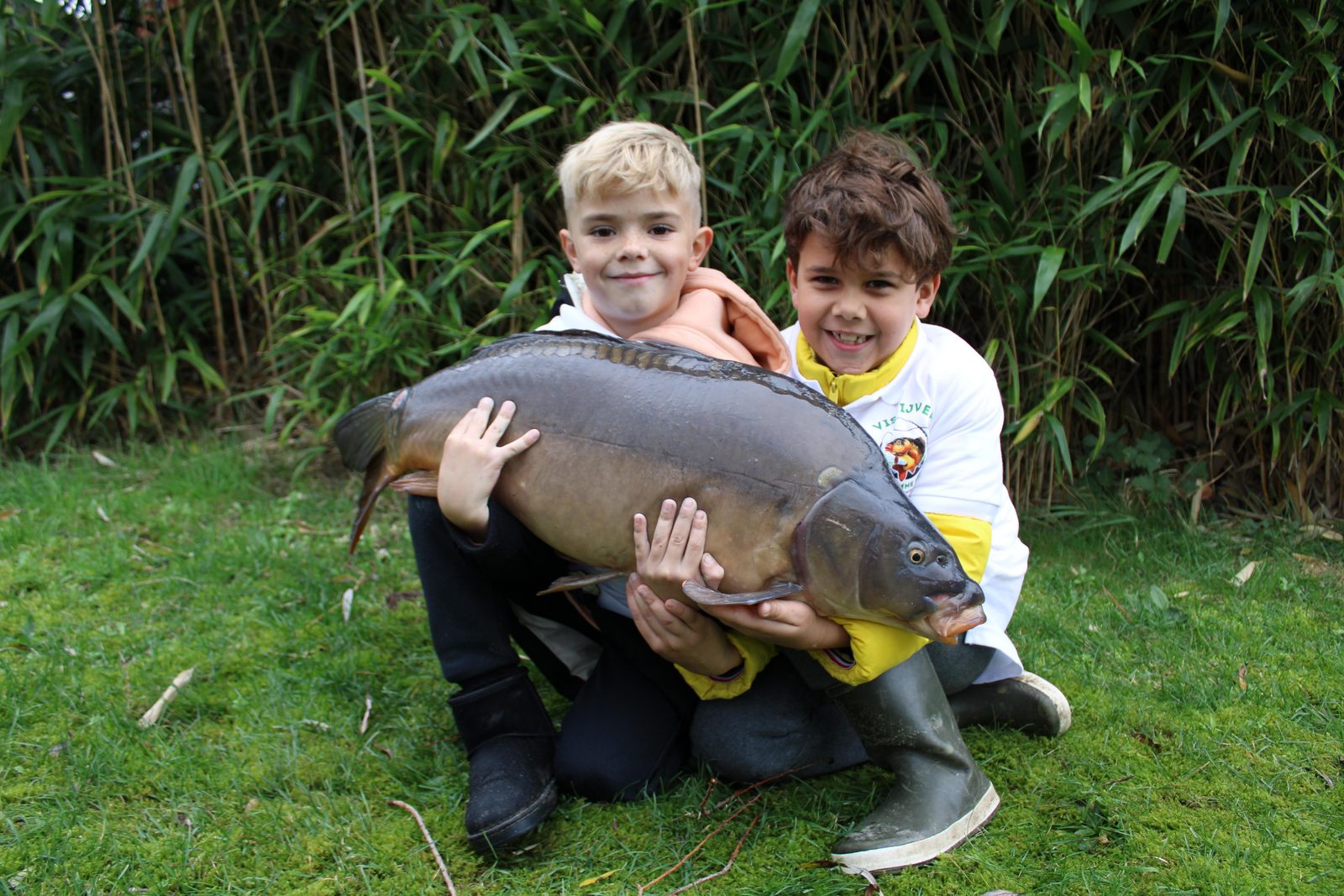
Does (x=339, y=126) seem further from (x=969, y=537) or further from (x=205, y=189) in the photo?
(x=969, y=537)

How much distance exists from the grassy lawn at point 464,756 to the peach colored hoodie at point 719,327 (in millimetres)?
992

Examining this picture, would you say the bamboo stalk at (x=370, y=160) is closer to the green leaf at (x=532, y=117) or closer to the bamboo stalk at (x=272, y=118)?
the bamboo stalk at (x=272, y=118)

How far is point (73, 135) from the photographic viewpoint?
4.98 meters

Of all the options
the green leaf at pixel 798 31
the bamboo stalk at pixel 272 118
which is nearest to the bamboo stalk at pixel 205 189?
the bamboo stalk at pixel 272 118

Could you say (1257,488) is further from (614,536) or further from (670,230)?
(614,536)

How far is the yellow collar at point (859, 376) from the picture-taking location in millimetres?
2408

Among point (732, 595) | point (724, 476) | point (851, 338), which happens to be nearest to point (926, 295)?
point (851, 338)

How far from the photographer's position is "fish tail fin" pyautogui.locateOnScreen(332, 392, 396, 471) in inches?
91.5

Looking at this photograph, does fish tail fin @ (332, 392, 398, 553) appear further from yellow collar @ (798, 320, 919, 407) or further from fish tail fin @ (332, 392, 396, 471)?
yellow collar @ (798, 320, 919, 407)

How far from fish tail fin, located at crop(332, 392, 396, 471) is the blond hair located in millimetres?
666

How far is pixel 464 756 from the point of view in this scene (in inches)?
103

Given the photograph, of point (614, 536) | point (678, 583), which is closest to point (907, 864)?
point (678, 583)

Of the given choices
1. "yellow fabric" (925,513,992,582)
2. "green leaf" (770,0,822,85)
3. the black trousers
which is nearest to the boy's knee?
the black trousers

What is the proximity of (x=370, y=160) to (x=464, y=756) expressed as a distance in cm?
290
